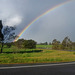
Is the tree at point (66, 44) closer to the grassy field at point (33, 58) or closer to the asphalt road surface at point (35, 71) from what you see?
the grassy field at point (33, 58)

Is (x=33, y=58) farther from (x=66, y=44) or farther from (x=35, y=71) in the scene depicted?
(x=66, y=44)

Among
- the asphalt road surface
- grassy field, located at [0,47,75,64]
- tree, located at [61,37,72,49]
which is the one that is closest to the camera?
the asphalt road surface

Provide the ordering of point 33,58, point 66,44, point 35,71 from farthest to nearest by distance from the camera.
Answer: point 66,44 → point 33,58 → point 35,71

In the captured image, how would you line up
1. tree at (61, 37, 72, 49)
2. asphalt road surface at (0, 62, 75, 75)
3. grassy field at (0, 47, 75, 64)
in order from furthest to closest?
tree at (61, 37, 72, 49)
grassy field at (0, 47, 75, 64)
asphalt road surface at (0, 62, 75, 75)

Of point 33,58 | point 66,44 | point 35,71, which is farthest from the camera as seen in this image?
point 66,44

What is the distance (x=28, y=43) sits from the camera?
54.9m

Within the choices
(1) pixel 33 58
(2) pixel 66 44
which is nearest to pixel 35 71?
(1) pixel 33 58

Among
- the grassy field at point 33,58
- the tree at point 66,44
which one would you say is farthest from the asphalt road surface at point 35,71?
the tree at point 66,44

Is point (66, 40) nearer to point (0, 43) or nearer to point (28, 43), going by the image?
point (28, 43)

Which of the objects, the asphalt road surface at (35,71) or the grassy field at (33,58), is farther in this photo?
the grassy field at (33,58)

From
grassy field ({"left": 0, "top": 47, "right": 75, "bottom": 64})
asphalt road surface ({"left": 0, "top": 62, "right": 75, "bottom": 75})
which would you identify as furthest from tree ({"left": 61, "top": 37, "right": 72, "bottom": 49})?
asphalt road surface ({"left": 0, "top": 62, "right": 75, "bottom": 75})

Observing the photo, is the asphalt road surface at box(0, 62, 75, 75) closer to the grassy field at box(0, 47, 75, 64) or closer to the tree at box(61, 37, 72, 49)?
the grassy field at box(0, 47, 75, 64)

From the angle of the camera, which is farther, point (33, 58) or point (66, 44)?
point (66, 44)

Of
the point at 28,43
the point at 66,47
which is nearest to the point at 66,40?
the point at 66,47
